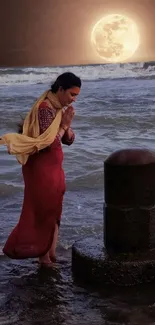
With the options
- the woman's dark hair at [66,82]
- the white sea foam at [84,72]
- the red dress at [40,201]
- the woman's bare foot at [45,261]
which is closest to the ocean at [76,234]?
the woman's bare foot at [45,261]

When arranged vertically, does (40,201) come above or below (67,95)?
below

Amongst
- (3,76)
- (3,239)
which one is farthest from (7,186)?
(3,76)

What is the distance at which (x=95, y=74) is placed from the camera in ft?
141

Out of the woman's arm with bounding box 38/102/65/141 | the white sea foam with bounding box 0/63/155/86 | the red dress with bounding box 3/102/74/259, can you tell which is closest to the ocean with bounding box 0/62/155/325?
the red dress with bounding box 3/102/74/259

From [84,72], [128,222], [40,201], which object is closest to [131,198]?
[128,222]

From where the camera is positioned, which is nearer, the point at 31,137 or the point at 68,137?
the point at 31,137

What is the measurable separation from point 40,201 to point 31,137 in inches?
20.3

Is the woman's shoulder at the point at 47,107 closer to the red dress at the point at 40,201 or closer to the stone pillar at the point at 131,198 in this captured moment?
the red dress at the point at 40,201

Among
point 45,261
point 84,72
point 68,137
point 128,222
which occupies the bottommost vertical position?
point 84,72

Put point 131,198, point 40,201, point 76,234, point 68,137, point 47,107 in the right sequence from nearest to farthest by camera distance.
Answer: point 131,198, point 47,107, point 40,201, point 68,137, point 76,234

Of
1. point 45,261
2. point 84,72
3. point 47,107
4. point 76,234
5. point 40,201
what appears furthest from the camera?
point 84,72

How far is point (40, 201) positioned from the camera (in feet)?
16.1

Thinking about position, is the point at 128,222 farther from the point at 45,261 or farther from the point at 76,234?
the point at 76,234

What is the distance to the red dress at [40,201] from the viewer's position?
4.85 metres
